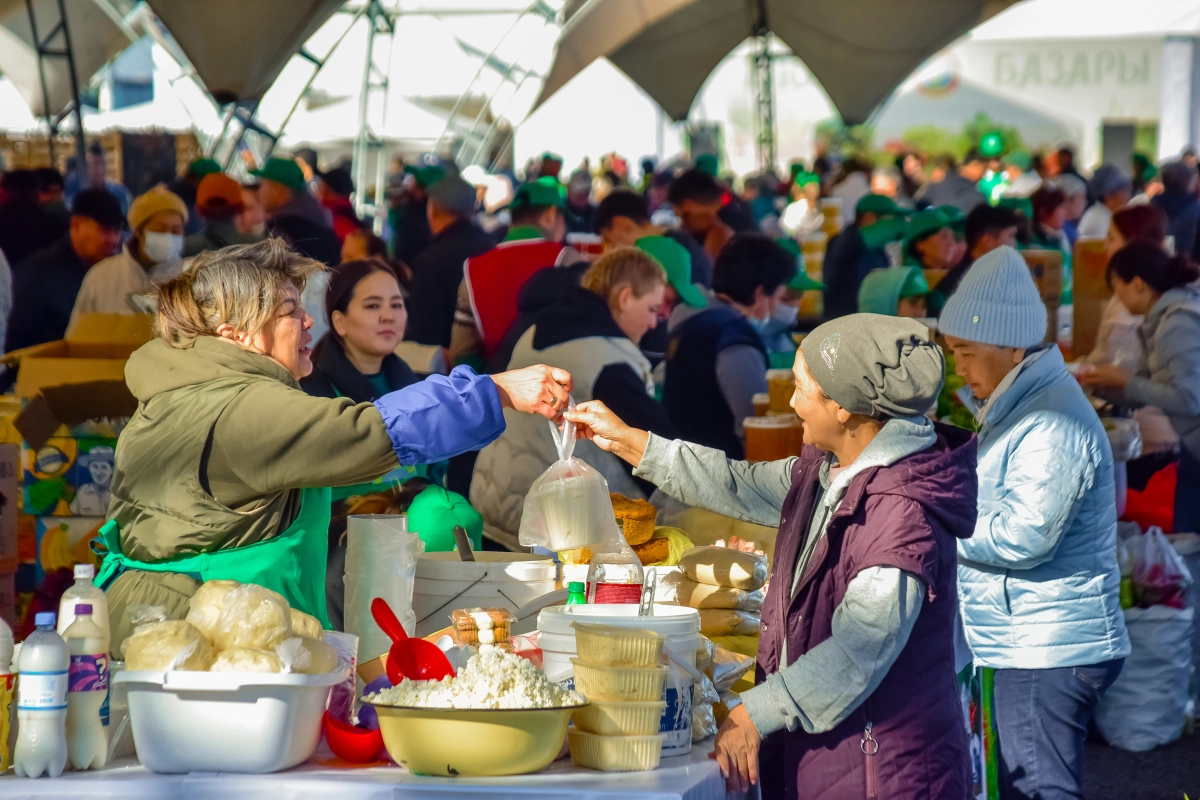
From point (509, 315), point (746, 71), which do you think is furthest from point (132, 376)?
point (746, 71)

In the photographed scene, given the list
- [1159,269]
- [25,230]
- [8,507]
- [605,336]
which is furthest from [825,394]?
[25,230]

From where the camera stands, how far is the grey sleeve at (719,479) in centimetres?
279

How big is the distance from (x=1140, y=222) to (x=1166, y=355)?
145 centimetres

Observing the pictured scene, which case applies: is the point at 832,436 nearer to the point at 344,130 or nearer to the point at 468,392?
the point at 468,392

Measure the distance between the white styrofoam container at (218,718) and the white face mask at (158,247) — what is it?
14.4 ft

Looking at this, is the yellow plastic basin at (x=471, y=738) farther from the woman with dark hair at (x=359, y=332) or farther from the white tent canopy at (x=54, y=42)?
the white tent canopy at (x=54, y=42)

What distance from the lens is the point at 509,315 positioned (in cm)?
552

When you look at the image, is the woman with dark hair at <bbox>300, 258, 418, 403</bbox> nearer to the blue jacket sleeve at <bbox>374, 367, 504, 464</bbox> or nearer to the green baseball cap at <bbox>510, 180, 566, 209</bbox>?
the blue jacket sleeve at <bbox>374, 367, 504, 464</bbox>

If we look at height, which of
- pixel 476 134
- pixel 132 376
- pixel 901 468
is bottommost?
pixel 901 468

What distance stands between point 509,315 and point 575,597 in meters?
3.01

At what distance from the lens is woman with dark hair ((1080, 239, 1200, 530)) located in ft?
16.9

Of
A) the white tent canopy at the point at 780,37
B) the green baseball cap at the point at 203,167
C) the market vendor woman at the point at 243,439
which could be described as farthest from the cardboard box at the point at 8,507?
the white tent canopy at the point at 780,37

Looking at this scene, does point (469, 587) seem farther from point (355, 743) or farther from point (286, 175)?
point (286, 175)

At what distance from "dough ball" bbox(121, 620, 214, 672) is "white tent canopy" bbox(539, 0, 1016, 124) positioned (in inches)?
455
